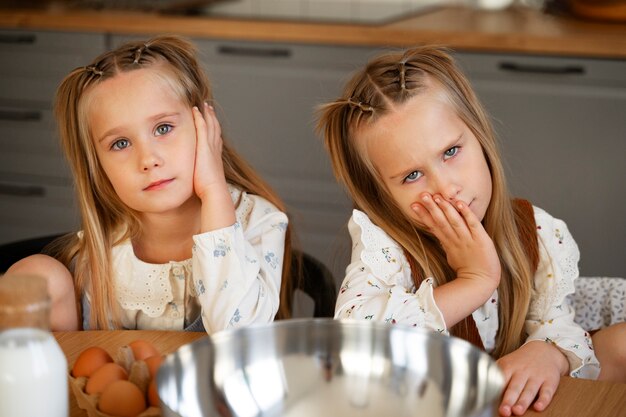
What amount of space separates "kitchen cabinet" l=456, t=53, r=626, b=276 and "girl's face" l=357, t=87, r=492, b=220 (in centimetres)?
125

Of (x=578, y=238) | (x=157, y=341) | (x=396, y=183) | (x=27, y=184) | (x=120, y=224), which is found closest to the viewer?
(x=157, y=341)

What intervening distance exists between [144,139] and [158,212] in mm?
141

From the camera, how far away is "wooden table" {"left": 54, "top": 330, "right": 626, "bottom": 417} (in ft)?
3.69

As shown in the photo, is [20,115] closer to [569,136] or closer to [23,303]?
[569,136]

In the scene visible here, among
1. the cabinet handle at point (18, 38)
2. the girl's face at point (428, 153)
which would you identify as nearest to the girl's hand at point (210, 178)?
the girl's face at point (428, 153)

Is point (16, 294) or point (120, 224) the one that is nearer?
point (16, 294)

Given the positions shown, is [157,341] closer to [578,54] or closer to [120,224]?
[120,224]

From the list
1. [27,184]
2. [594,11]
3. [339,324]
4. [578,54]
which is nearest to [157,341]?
[339,324]

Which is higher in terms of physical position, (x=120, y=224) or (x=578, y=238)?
(x=120, y=224)

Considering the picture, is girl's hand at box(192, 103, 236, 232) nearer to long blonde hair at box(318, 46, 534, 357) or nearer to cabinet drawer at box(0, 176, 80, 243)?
long blonde hair at box(318, 46, 534, 357)

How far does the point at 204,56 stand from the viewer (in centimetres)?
296

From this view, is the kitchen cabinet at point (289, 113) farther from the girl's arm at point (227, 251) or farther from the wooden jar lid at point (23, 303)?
the wooden jar lid at point (23, 303)

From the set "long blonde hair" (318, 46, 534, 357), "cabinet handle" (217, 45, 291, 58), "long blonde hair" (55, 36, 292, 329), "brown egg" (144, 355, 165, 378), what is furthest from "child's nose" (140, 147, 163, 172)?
"cabinet handle" (217, 45, 291, 58)

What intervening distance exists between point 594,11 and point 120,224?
1654 millimetres
